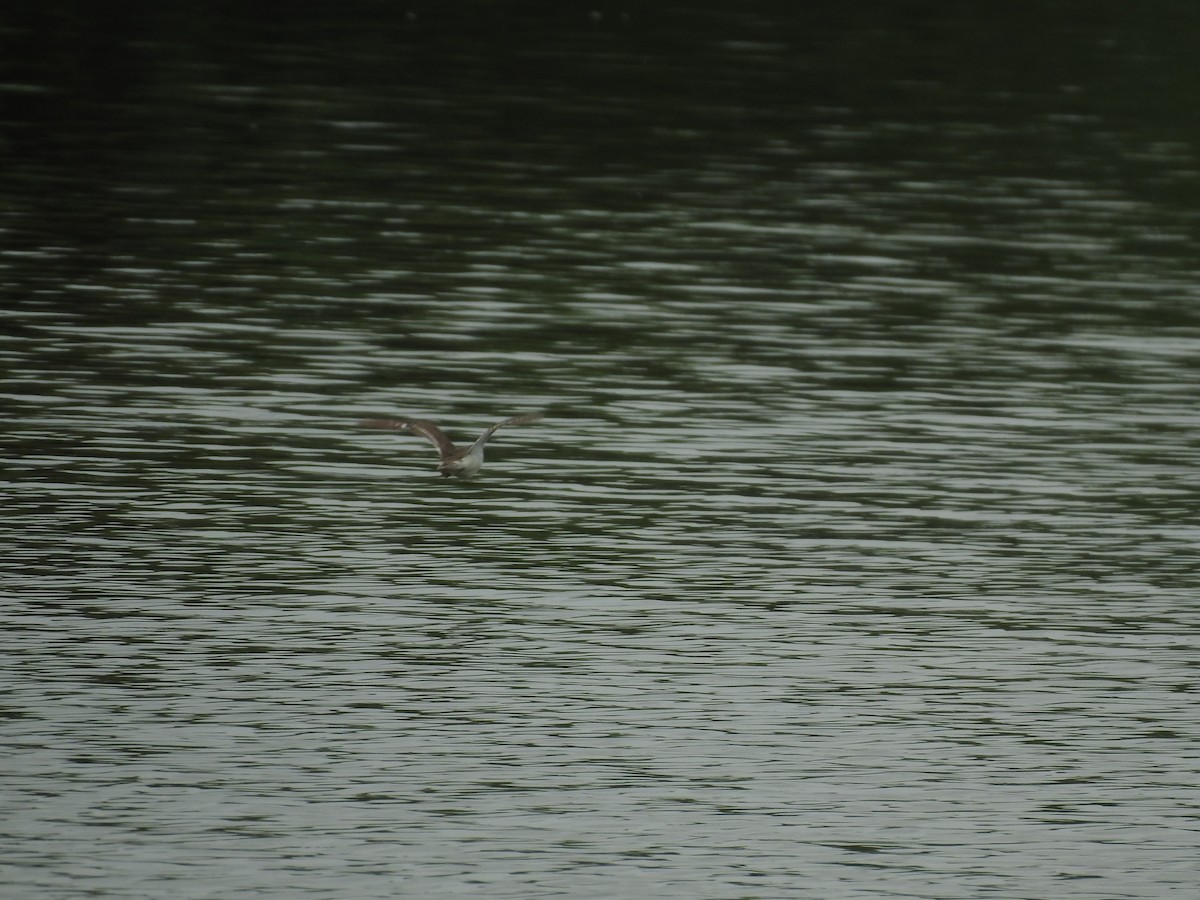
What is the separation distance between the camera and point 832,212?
39.3 m

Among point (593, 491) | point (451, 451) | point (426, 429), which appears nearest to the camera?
point (426, 429)

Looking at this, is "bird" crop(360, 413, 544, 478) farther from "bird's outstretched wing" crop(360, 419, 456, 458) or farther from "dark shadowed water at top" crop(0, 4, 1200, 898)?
"dark shadowed water at top" crop(0, 4, 1200, 898)

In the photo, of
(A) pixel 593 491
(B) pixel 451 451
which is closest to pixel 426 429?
(B) pixel 451 451

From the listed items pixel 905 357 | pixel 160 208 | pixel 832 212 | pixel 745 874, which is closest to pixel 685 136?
pixel 832 212

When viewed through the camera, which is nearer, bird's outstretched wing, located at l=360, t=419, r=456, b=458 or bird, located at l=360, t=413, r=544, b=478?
bird's outstretched wing, located at l=360, t=419, r=456, b=458

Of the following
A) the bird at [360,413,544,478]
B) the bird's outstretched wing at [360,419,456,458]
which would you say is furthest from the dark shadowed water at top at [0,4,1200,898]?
the bird's outstretched wing at [360,419,456,458]

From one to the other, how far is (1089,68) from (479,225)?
21.6 m

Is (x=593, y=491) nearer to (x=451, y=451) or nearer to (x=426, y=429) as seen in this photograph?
(x=451, y=451)

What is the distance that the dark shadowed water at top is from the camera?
1728cm

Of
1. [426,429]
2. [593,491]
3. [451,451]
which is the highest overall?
[426,429]

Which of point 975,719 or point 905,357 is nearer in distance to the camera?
point 975,719

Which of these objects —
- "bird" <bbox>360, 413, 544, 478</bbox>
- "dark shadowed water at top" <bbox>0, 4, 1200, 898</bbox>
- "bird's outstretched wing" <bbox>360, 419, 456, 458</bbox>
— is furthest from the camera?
"bird" <bbox>360, 413, 544, 478</bbox>

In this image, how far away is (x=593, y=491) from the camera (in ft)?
82.8

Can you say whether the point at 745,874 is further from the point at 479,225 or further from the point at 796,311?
the point at 479,225
